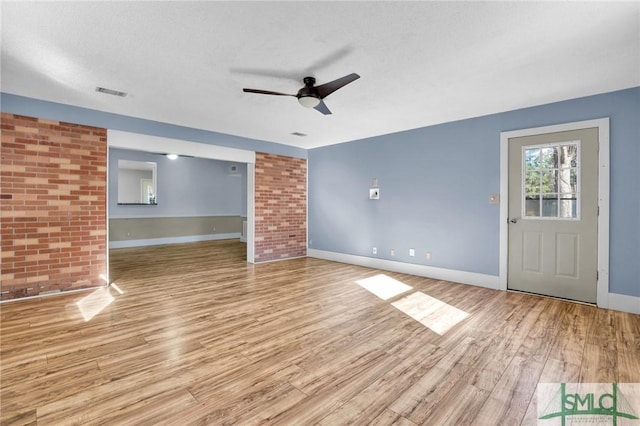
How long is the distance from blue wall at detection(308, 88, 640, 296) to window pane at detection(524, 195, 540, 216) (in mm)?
373

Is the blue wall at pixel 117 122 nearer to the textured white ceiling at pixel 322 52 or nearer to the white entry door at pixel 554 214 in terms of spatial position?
the textured white ceiling at pixel 322 52

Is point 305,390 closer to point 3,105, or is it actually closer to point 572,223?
point 572,223

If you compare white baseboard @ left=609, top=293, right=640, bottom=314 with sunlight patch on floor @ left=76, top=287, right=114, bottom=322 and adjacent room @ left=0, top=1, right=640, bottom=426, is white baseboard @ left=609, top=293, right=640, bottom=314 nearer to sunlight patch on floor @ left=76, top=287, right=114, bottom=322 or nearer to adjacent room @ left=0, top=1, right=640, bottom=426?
adjacent room @ left=0, top=1, right=640, bottom=426

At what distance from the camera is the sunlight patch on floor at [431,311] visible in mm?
2971

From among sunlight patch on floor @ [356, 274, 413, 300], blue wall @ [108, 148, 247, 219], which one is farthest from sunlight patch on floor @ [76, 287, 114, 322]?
blue wall @ [108, 148, 247, 219]

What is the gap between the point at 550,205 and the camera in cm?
384

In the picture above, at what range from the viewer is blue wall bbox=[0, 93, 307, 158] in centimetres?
372

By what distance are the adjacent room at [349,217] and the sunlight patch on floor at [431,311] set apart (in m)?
0.04

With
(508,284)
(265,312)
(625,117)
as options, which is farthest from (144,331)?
(625,117)

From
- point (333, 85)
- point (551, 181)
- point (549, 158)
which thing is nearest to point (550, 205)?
point (551, 181)

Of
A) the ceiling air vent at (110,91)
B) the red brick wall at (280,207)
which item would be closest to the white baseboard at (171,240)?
the red brick wall at (280,207)

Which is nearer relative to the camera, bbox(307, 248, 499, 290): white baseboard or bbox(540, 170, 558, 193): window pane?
bbox(540, 170, 558, 193): window pane

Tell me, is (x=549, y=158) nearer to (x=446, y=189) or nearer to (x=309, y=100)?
(x=446, y=189)

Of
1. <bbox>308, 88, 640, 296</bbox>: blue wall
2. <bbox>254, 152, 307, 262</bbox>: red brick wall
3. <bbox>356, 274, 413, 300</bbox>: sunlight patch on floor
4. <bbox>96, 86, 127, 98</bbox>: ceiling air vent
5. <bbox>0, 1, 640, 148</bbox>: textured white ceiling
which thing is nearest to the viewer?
<bbox>0, 1, 640, 148</bbox>: textured white ceiling
